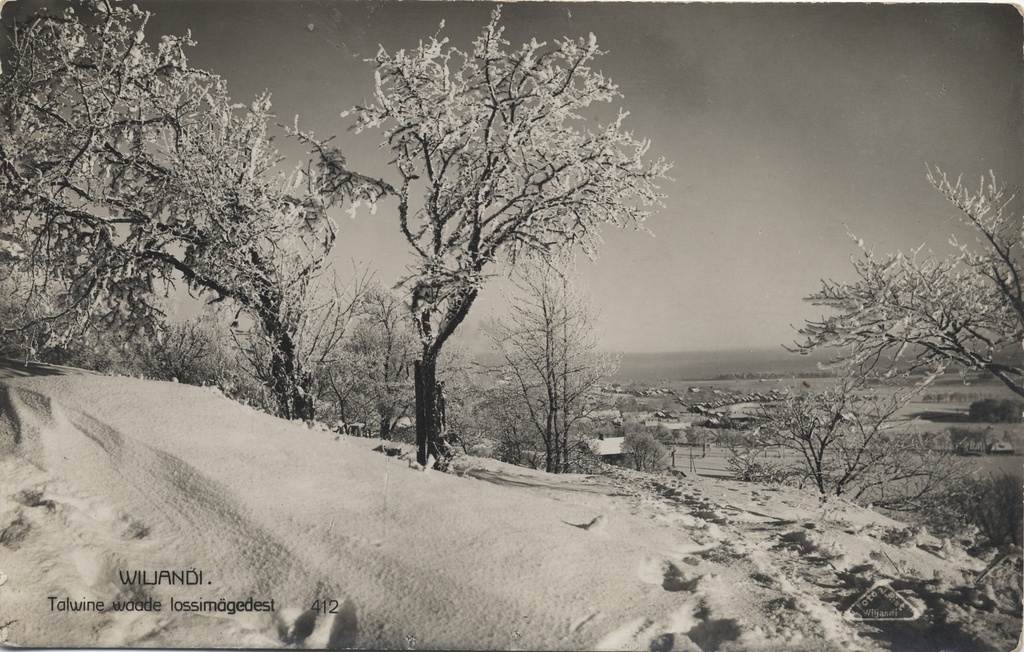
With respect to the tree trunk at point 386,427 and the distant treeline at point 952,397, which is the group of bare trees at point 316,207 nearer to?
the distant treeline at point 952,397

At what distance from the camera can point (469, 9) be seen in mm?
4406

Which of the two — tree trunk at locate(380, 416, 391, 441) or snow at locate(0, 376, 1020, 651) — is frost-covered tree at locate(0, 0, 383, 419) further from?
tree trunk at locate(380, 416, 391, 441)

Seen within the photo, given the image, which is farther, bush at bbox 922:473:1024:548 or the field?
the field

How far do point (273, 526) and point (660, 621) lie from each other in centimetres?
239

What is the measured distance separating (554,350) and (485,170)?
7.09 meters

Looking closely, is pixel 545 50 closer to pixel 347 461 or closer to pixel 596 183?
pixel 596 183

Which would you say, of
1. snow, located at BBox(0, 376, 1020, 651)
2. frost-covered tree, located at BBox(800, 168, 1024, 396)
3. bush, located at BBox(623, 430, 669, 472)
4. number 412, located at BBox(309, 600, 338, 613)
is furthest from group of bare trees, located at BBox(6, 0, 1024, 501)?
bush, located at BBox(623, 430, 669, 472)

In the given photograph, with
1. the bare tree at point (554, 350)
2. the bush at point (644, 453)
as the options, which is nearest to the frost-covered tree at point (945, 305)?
the bare tree at point (554, 350)

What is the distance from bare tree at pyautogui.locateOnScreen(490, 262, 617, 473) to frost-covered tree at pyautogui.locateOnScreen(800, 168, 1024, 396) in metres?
→ 5.08

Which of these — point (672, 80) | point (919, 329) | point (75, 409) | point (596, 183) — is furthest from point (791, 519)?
point (75, 409)

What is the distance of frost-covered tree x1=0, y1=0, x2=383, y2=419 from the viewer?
4637 mm

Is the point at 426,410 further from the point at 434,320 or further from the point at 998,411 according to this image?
the point at 998,411

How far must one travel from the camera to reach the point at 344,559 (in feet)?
10.7

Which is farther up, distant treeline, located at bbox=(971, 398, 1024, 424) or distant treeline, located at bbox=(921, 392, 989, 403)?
distant treeline, located at bbox=(921, 392, 989, 403)
